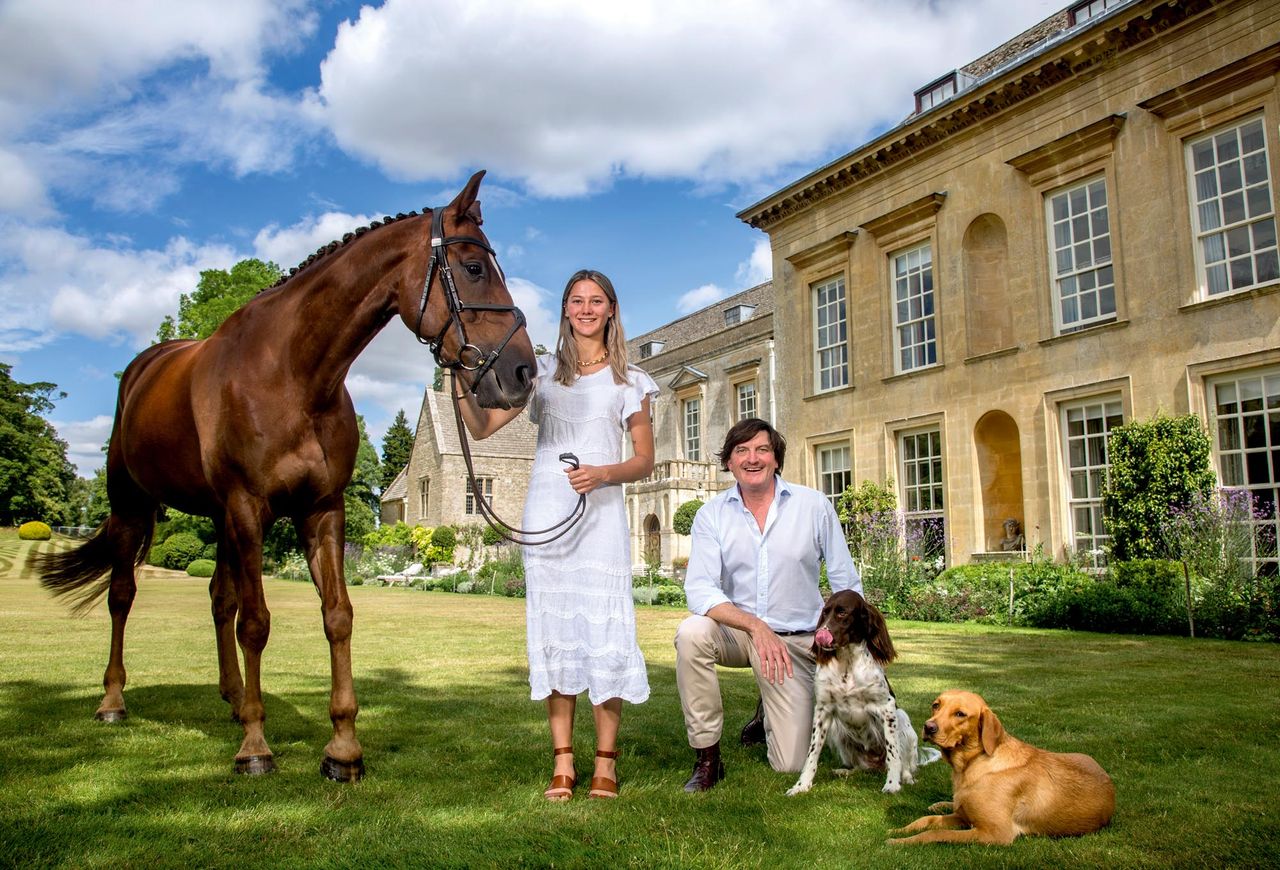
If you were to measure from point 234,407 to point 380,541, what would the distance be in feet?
139

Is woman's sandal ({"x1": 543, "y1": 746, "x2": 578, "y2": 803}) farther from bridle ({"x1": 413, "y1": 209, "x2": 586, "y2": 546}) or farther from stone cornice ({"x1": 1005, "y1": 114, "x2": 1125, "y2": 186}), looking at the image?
stone cornice ({"x1": 1005, "y1": 114, "x2": 1125, "y2": 186})

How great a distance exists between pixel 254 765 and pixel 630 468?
221 cm

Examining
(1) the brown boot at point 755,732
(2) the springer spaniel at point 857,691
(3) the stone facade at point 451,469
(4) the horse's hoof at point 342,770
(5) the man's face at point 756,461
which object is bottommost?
(1) the brown boot at point 755,732

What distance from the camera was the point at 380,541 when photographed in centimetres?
4450

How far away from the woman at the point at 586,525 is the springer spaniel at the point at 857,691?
87 cm

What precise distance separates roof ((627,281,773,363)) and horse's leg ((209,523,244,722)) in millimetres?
25915

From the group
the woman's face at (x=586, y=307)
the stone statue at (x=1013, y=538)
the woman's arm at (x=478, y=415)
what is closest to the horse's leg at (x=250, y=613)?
the woman's arm at (x=478, y=415)

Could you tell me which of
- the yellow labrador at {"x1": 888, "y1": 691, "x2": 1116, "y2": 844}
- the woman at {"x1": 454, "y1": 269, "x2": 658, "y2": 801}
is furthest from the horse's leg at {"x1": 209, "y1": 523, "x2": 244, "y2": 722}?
the yellow labrador at {"x1": 888, "y1": 691, "x2": 1116, "y2": 844}

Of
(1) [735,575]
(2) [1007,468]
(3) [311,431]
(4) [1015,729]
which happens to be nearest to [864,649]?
(1) [735,575]

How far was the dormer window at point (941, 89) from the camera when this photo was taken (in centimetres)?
2067

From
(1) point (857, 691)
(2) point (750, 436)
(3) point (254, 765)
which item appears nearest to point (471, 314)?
(2) point (750, 436)

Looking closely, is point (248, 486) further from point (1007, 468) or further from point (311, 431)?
point (1007, 468)

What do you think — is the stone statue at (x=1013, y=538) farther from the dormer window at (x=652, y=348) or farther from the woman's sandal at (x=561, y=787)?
the dormer window at (x=652, y=348)

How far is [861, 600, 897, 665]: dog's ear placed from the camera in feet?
13.2
